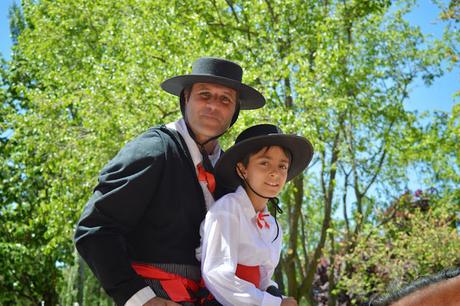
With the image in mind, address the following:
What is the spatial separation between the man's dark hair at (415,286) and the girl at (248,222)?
486 millimetres

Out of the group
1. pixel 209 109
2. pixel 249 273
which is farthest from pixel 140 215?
pixel 209 109

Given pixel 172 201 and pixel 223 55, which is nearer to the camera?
pixel 172 201

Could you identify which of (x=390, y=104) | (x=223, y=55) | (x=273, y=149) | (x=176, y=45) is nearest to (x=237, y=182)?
(x=273, y=149)

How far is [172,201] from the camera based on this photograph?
303 centimetres

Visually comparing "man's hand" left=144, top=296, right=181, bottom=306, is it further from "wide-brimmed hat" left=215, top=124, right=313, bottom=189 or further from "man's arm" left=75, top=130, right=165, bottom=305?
"wide-brimmed hat" left=215, top=124, right=313, bottom=189

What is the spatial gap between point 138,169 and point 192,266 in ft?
1.71

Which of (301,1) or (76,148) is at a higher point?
(301,1)

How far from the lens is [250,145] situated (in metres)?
3.23

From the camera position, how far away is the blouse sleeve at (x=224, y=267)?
2.85 m

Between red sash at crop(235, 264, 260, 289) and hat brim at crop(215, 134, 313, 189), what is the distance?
0.45 meters

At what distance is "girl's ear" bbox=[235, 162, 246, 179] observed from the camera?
3.29 m

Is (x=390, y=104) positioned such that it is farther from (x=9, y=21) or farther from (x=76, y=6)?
(x=9, y=21)

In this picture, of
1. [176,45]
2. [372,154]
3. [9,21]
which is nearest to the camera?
[176,45]

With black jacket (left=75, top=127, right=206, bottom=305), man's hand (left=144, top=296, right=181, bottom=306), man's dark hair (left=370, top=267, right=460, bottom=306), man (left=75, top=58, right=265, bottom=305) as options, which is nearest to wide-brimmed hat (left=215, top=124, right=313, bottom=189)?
man (left=75, top=58, right=265, bottom=305)
